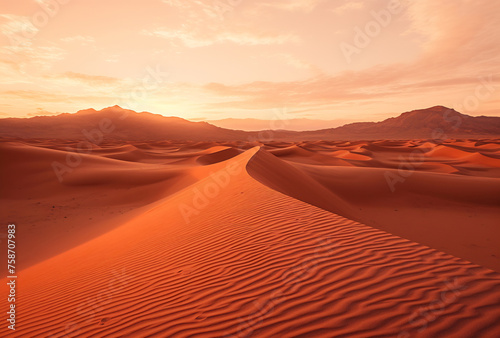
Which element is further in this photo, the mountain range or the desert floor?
the mountain range

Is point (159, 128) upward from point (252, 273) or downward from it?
upward

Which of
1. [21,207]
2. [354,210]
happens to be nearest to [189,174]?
[21,207]

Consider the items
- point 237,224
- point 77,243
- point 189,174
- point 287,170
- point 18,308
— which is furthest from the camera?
point 189,174

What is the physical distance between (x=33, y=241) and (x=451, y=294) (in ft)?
31.0

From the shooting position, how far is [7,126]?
9181 cm

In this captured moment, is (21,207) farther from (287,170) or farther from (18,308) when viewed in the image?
(287,170)

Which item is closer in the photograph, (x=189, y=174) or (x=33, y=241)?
(x=33, y=241)

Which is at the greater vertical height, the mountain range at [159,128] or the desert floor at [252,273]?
the mountain range at [159,128]

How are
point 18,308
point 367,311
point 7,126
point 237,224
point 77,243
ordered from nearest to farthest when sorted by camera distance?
point 367,311 < point 18,308 < point 237,224 < point 77,243 < point 7,126

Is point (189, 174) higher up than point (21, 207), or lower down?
higher up

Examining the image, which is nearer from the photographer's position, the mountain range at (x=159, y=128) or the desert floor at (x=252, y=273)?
the desert floor at (x=252, y=273)

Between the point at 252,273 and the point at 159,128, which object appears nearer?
the point at 252,273

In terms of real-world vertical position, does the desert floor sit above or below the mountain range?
below

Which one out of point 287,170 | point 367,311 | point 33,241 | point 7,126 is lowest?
point 33,241
